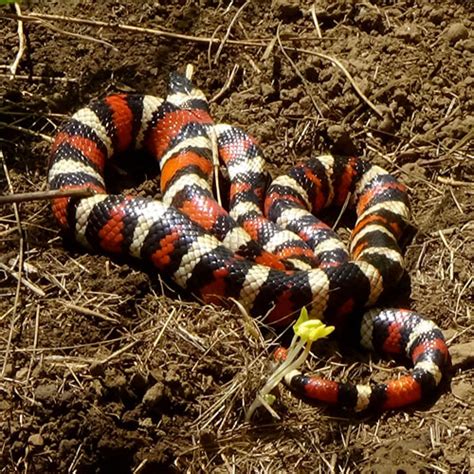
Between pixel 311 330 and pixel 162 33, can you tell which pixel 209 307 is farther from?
pixel 162 33

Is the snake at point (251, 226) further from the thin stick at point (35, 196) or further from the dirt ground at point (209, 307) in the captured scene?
the thin stick at point (35, 196)

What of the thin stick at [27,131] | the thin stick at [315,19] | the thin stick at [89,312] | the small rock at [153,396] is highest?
the thin stick at [315,19]

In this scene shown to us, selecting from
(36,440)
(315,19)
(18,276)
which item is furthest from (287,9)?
(36,440)

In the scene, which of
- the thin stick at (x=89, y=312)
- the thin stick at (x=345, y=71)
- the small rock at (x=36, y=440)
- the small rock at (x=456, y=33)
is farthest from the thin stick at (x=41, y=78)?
the small rock at (x=36, y=440)

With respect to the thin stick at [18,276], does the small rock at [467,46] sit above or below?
above

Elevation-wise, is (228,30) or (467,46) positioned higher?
(467,46)

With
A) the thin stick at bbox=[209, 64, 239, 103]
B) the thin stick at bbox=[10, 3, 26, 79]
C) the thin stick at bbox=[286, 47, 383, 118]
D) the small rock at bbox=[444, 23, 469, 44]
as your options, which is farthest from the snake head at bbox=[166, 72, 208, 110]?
the small rock at bbox=[444, 23, 469, 44]

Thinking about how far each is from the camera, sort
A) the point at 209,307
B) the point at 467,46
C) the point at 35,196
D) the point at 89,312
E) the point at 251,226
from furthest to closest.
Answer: the point at 467,46, the point at 251,226, the point at 209,307, the point at 89,312, the point at 35,196
